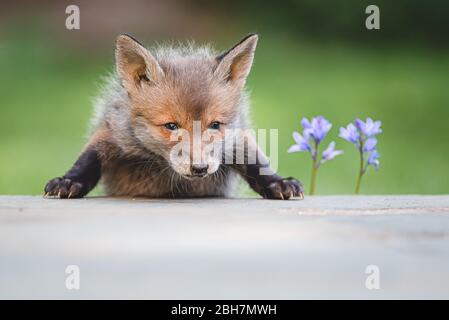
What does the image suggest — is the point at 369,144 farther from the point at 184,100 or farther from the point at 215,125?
Answer: the point at 184,100

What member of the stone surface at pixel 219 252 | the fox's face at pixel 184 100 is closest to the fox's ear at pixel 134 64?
the fox's face at pixel 184 100

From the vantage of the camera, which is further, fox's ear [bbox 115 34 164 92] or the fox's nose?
fox's ear [bbox 115 34 164 92]

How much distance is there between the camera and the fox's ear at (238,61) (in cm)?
436

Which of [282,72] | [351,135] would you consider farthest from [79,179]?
[282,72]

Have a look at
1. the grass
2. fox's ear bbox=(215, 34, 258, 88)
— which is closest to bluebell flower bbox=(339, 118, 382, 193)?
fox's ear bbox=(215, 34, 258, 88)

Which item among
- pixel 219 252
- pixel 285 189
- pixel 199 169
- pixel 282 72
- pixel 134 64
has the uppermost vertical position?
pixel 282 72

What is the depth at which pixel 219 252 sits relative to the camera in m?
3.16

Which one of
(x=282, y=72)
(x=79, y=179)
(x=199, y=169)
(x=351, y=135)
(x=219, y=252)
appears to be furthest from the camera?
(x=282, y=72)

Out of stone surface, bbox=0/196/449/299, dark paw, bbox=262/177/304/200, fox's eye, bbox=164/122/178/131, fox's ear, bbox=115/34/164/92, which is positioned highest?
fox's ear, bbox=115/34/164/92

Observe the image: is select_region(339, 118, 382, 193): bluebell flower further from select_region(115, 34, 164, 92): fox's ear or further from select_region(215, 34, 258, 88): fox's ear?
select_region(115, 34, 164, 92): fox's ear

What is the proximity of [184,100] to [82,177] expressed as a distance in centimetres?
74

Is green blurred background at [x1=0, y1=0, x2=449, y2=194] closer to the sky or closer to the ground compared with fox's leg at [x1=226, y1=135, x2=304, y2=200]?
closer to the sky

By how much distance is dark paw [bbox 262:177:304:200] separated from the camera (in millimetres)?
4402

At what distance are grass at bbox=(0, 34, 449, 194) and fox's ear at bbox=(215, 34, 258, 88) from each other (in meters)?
2.70
